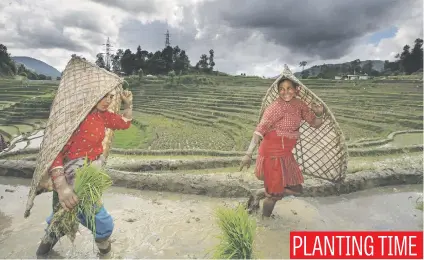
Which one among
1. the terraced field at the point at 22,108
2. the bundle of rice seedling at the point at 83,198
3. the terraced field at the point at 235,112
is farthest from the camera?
the terraced field at the point at 22,108

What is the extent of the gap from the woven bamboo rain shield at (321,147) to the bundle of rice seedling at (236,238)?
168 cm

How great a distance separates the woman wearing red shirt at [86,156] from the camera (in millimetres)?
2770

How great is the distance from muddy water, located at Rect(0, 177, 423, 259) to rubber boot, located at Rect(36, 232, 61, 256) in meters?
0.08

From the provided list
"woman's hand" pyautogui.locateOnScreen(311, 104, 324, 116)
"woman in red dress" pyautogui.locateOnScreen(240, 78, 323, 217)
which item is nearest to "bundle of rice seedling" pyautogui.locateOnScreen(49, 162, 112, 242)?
"woman in red dress" pyautogui.locateOnScreen(240, 78, 323, 217)

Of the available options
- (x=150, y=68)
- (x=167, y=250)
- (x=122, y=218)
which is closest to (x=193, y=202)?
(x=122, y=218)

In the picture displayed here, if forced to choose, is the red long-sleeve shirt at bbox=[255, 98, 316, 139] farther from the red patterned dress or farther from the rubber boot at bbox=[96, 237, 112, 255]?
the rubber boot at bbox=[96, 237, 112, 255]

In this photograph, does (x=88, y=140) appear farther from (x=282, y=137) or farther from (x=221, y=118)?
(x=221, y=118)

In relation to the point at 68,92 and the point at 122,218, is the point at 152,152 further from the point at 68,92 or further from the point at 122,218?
the point at 68,92

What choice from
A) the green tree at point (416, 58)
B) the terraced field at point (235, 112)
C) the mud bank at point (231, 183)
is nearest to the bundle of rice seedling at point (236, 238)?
the mud bank at point (231, 183)

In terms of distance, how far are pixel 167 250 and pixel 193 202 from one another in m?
1.38

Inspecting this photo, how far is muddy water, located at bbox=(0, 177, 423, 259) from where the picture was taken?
11.0ft

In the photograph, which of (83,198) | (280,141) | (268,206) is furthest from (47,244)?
(280,141)

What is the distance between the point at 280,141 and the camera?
3.76 meters

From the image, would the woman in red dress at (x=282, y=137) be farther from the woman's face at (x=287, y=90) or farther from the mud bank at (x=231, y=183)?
the mud bank at (x=231, y=183)
